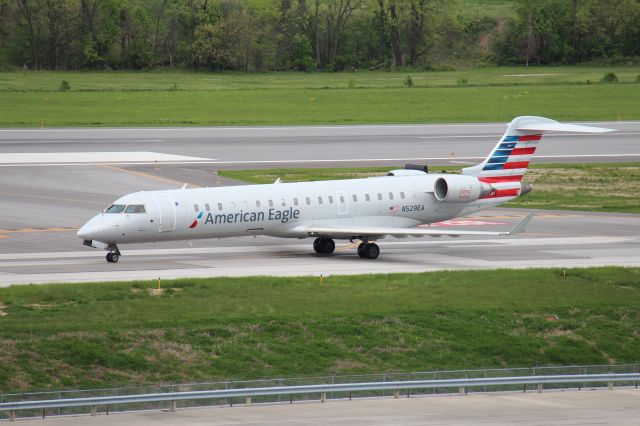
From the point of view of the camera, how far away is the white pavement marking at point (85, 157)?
73188 millimetres

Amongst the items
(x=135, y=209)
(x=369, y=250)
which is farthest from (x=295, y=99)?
(x=135, y=209)

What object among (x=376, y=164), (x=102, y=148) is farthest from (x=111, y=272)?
(x=102, y=148)

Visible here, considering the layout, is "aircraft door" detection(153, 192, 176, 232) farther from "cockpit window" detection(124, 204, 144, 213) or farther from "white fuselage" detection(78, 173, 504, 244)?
"cockpit window" detection(124, 204, 144, 213)

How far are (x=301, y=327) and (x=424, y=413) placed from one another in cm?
916

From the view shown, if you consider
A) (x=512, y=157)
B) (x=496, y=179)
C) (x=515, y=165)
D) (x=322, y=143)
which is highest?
(x=512, y=157)

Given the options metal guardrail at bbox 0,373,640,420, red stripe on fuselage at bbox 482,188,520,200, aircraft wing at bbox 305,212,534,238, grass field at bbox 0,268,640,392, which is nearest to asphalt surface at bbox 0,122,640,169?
red stripe on fuselage at bbox 482,188,520,200

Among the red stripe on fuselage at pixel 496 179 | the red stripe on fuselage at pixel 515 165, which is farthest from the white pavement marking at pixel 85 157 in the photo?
the red stripe on fuselage at pixel 515 165

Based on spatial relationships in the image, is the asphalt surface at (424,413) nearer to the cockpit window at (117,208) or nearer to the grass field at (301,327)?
the grass field at (301,327)

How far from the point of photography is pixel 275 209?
44.5 metres

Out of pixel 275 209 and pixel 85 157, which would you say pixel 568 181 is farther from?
pixel 85 157

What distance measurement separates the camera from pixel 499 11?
162m

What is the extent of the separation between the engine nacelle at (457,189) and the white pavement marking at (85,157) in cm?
2980

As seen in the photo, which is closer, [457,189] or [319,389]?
[319,389]

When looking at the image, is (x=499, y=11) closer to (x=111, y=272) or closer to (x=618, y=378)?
(x=111, y=272)
